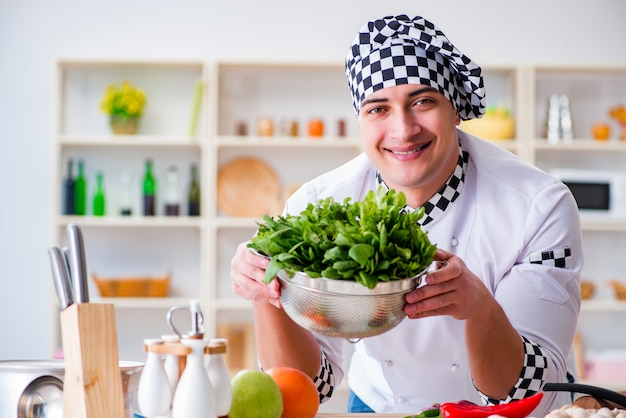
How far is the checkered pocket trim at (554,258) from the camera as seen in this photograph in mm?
1709

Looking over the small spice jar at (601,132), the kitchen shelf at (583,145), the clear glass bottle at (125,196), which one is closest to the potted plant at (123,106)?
the clear glass bottle at (125,196)

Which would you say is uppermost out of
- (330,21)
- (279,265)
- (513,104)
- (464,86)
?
(330,21)

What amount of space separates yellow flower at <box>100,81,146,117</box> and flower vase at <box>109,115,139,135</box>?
2cm

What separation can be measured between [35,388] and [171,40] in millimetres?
3822

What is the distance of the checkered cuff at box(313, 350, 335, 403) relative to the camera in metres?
1.77

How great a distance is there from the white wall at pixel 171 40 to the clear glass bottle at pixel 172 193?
0.70 m

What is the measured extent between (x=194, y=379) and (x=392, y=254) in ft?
1.11

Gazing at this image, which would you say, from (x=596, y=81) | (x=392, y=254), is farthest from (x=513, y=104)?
(x=392, y=254)

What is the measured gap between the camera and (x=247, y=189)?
4.73 m

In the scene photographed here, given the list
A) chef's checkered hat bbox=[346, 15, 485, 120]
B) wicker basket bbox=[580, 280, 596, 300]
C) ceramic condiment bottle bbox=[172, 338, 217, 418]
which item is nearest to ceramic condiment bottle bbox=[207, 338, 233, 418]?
ceramic condiment bottle bbox=[172, 338, 217, 418]

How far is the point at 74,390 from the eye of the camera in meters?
1.13

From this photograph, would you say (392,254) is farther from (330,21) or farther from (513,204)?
(330,21)

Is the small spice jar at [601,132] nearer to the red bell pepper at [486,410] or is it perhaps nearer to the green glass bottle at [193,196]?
the green glass bottle at [193,196]

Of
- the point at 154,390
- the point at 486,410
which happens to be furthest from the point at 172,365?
the point at 486,410
